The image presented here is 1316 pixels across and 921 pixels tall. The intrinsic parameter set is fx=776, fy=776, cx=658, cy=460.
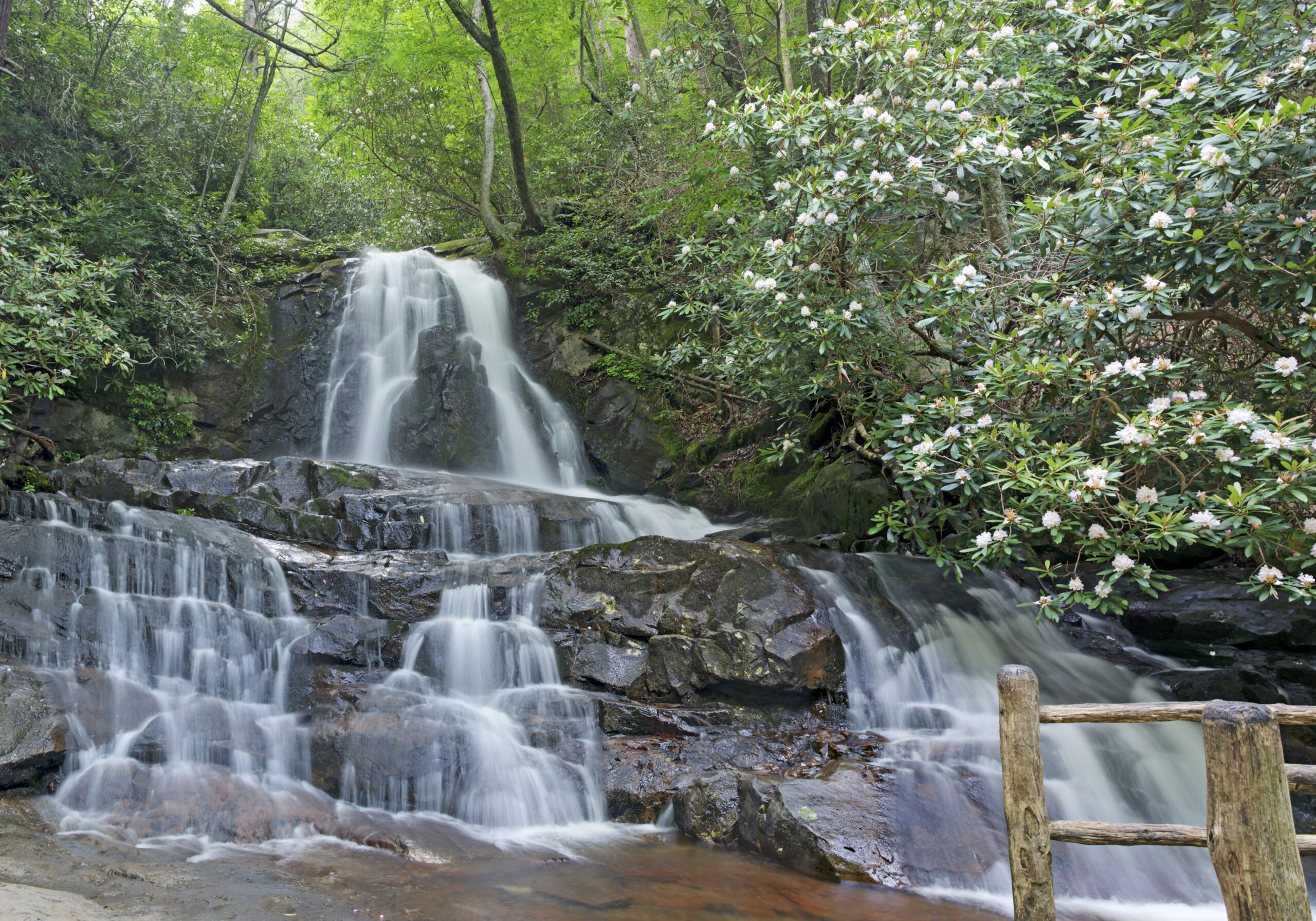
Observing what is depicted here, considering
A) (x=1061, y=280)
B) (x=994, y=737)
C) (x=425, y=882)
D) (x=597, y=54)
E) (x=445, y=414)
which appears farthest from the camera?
(x=597, y=54)

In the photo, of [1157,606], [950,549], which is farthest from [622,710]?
[1157,606]

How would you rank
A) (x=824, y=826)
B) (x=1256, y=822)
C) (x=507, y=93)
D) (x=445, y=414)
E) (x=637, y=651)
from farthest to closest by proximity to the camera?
1. (x=445, y=414)
2. (x=507, y=93)
3. (x=637, y=651)
4. (x=824, y=826)
5. (x=1256, y=822)

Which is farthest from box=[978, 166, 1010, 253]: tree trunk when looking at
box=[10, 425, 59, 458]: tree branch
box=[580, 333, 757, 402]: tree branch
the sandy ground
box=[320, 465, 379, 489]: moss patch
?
box=[10, 425, 59, 458]: tree branch

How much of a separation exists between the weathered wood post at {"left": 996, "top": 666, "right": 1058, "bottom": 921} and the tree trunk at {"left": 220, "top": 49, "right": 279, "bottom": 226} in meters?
14.8

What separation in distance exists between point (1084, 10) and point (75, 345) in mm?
10564

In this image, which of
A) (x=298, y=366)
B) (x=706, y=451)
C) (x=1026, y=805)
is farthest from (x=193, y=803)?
(x=298, y=366)

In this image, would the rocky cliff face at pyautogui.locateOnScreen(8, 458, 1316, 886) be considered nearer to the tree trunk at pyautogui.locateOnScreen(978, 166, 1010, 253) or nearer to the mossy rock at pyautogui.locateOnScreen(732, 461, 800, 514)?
the mossy rock at pyautogui.locateOnScreen(732, 461, 800, 514)

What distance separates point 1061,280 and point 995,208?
256 cm

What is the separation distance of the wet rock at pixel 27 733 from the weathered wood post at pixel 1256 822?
6525mm

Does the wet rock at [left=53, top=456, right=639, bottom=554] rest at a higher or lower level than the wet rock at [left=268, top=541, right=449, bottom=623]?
higher

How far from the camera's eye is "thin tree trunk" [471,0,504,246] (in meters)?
15.0

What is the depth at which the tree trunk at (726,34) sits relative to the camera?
34.9 ft

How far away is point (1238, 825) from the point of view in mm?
2912

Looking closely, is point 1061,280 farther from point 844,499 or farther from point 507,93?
point 507,93
